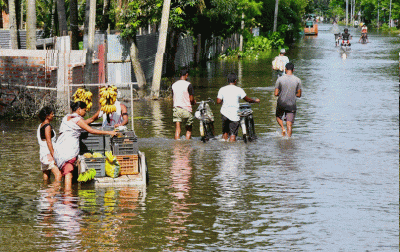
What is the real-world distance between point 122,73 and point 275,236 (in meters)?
19.9

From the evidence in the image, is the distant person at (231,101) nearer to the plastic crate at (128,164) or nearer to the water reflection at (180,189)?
the water reflection at (180,189)

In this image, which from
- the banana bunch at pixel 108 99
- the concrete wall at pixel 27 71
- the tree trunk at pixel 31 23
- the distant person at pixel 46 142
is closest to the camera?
the distant person at pixel 46 142

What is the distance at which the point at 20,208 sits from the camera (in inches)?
397

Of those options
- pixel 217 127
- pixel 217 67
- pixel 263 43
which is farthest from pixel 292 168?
pixel 263 43

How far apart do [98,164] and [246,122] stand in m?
5.08

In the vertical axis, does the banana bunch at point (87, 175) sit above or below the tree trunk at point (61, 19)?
below

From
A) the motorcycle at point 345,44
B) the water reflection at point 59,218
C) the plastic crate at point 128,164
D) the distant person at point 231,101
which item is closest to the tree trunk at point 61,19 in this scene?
the distant person at point 231,101

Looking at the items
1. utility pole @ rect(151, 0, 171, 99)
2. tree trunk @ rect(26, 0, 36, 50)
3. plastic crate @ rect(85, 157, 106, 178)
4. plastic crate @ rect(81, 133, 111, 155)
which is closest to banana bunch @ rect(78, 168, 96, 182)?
plastic crate @ rect(85, 157, 106, 178)

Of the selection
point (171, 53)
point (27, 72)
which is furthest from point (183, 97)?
point (171, 53)

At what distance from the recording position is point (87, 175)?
11.2 m

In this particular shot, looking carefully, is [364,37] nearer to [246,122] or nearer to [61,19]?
[61,19]

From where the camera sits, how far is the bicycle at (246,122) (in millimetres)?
15422

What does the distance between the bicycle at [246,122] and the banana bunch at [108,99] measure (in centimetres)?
350

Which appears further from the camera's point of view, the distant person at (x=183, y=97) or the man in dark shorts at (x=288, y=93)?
the man in dark shorts at (x=288, y=93)
